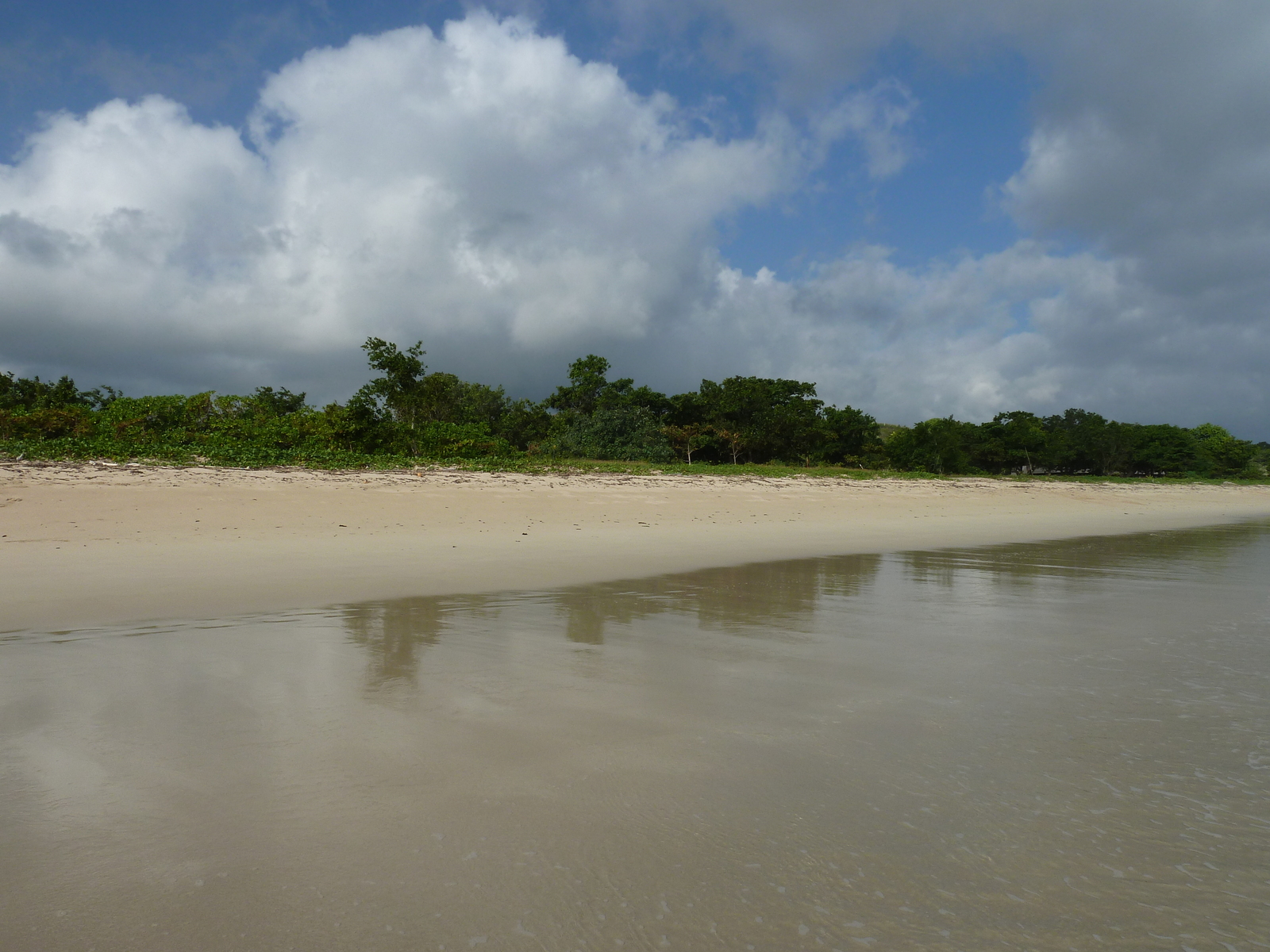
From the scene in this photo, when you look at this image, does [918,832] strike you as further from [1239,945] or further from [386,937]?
[386,937]

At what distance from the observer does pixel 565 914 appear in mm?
2070

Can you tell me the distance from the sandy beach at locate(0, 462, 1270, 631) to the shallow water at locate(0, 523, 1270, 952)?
2.25 metres

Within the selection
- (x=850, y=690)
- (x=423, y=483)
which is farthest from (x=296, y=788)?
(x=423, y=483)

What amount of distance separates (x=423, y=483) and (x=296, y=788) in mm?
14673

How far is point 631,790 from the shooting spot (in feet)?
9.20

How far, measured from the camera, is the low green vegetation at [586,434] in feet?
79.5

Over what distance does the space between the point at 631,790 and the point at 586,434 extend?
33.8 m

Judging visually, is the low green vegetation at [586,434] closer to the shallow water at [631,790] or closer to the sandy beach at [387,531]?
the sandy beach at [387,531]

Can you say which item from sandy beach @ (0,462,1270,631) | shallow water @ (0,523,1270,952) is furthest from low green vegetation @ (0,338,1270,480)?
shallow water @ (0,523,1270,952)

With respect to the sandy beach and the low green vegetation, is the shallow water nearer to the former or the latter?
the sandy beach

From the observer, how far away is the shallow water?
206 centimetres

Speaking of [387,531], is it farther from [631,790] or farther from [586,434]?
[586,434]

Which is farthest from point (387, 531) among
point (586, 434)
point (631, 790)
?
point (586, 434)

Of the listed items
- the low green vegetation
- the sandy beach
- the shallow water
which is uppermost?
the low green vegetation
